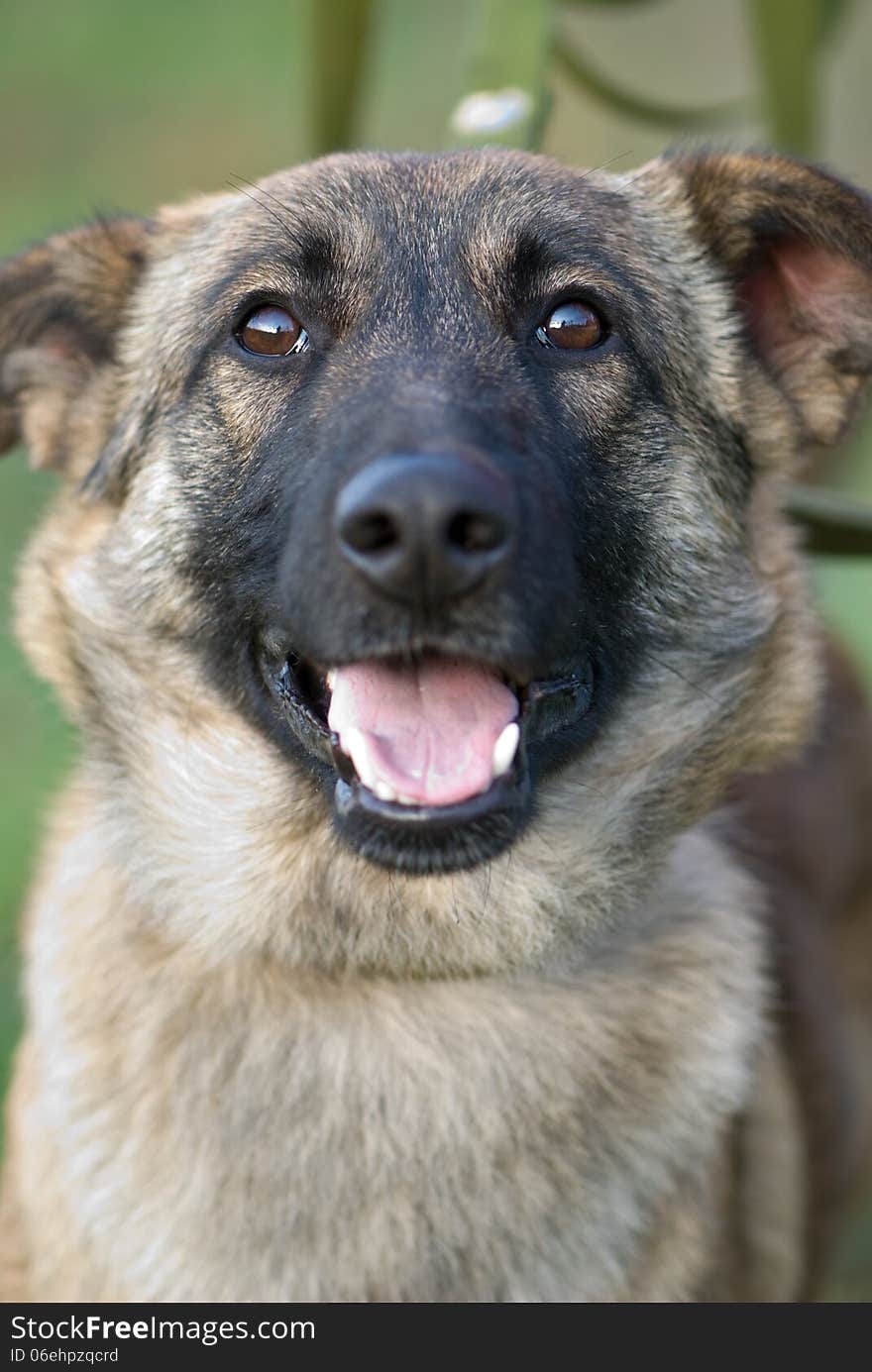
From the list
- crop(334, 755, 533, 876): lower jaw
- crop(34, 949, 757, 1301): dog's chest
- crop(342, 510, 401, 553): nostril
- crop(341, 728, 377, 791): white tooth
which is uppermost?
crop(342, 510, 401, 553): nostril

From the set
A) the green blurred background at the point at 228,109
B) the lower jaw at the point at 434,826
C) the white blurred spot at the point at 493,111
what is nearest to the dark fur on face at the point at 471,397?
the lower jaw at the point at 434,826

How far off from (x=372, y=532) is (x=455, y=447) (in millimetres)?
182

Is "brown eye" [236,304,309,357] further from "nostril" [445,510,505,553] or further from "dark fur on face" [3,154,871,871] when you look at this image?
"nostril" [445,510,505,553]

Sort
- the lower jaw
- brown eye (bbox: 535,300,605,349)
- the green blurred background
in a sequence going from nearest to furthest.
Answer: the lower jaw, brown eye (bbox: 535,300,605,349), the green blurred background

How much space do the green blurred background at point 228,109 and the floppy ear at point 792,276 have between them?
141 centimetres

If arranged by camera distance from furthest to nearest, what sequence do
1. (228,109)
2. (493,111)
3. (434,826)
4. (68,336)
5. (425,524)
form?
(228,109) → (493,111) → (68,336) → (434,826) → (425,524)

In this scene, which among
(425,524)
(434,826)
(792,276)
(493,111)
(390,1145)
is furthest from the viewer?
(493,111)

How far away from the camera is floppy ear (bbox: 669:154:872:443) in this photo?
299cm

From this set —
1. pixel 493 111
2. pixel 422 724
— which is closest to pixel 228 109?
pixel 493 111

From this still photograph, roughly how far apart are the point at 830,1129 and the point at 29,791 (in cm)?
329

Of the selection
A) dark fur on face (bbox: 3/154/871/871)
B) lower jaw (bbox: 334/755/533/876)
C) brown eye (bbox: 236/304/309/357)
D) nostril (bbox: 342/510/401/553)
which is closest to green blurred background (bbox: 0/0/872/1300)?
dark fur on face (bbox: 3/154/871/871)

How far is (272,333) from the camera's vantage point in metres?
2.87

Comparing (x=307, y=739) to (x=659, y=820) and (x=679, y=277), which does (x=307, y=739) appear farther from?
(x=679, y=277)

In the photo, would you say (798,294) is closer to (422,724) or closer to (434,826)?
(422,724)
